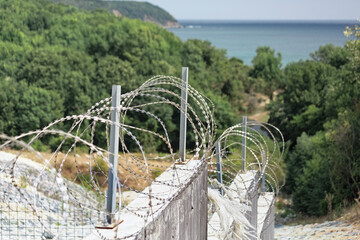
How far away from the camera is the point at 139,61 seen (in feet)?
161

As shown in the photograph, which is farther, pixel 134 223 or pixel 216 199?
pixel 216 199

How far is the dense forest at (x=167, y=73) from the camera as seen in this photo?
80.7 ft

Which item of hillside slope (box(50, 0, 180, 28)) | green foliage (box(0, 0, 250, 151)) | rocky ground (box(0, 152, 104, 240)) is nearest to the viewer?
rocky ground (box(0, 152, 104, 240))

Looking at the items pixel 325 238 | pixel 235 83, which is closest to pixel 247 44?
pixel 235 83

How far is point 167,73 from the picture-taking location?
48.0 m

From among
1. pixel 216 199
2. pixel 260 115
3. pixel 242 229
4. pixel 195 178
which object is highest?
pixel 195 178

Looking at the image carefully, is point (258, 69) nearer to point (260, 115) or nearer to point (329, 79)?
point (260, 115)

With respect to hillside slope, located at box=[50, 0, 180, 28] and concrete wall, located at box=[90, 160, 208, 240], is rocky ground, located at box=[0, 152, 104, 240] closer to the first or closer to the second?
concrete wall, located at box=[90, 160, 208, 240]

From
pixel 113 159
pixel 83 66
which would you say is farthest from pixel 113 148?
pixel 83 66

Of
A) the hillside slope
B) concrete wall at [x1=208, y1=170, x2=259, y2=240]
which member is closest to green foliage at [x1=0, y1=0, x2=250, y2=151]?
concrete wall at [x1=208, y1=170, x2=259, y2=240]

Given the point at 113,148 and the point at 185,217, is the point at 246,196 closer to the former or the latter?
the point at 185,217

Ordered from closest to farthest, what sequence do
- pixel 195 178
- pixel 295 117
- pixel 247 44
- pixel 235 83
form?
pixel 195 178, pixel 295 117, pixel 235 83, pixel 247 44

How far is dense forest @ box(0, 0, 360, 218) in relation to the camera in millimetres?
24609

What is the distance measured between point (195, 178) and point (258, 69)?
6284 centimetres
